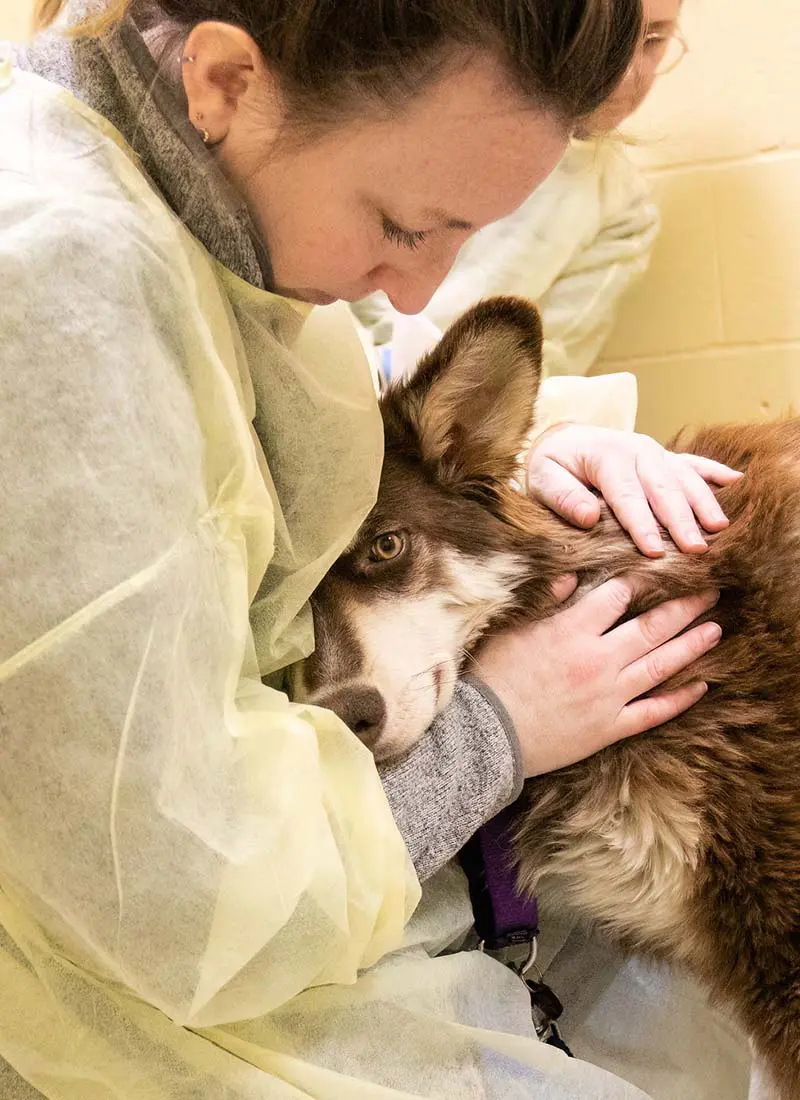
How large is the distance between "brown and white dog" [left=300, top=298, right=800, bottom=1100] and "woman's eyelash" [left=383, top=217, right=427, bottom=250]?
13.5 inches

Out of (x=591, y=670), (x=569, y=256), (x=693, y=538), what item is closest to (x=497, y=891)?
(x=591, y=670)

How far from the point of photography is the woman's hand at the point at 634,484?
A: 156 centimetres

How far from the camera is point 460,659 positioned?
1.53 metres

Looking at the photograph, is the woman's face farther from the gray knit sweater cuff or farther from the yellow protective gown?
the gray knit sweater cuff

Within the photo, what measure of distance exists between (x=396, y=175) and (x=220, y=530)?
393mm

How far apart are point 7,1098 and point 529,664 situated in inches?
31.4

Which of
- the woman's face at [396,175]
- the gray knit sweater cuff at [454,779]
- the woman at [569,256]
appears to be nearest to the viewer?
the woman's face at [396,175]

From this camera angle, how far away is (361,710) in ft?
4.48

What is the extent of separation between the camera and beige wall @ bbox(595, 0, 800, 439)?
9.45 ft

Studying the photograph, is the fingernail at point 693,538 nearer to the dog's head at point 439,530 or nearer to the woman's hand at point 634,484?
the woman's hand at point 634,484

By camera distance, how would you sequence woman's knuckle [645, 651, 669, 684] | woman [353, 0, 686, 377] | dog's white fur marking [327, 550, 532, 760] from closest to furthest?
dog's white fur marking [327, 550, 532, 760], woman's knuckle [645, 651, 669, 684], woman [353, 0, 686, 377]

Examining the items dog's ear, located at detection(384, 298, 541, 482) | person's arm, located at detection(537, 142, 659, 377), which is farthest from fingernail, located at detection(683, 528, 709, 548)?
person's arm, located at detection(537, 142, 659, 377)

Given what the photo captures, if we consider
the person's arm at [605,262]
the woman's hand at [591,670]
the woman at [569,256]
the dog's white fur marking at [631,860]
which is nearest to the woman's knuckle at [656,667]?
the woman's hand at [591,670]

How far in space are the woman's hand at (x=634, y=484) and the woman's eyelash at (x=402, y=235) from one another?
1.83 feet
